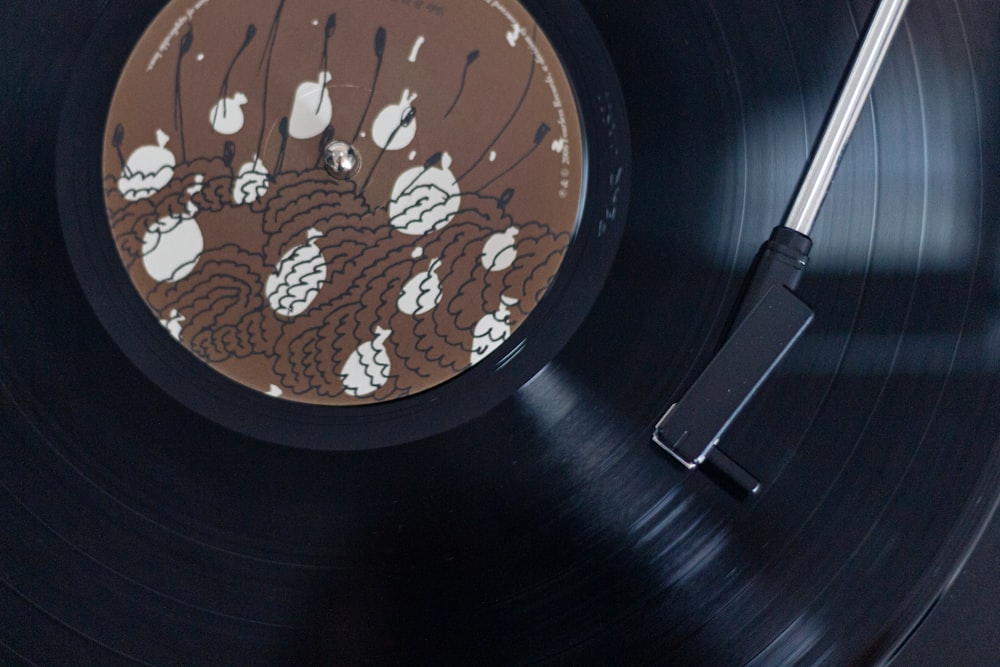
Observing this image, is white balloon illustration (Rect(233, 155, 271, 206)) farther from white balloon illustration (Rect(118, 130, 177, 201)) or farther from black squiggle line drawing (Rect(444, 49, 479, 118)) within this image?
black squiggle line drawing (Rect(444, 49, 479, 118))

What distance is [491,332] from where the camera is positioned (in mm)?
646

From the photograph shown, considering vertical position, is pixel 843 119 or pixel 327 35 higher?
pixel 843 119

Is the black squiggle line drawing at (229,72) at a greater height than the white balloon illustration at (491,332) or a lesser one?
greater

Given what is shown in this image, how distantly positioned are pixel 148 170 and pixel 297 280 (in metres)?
0.14

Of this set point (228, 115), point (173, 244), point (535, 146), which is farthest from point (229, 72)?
point (535, 146)

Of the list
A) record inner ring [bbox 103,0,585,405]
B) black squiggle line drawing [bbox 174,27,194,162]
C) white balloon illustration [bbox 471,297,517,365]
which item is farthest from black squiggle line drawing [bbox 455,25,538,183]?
black squiggle line drawing [bbox 174,27,194,162]

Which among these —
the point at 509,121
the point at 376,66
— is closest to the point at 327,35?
the point at 376,66

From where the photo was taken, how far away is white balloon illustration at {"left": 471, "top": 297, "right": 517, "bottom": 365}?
645 millimetres

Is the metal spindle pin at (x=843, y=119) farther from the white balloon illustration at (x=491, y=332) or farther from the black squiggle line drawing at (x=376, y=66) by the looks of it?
the black squiggle line drawing at (x=376, y=66)

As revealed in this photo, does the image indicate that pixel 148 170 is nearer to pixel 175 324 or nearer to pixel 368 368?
pixel 175 324

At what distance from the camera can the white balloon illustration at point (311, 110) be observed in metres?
0.62

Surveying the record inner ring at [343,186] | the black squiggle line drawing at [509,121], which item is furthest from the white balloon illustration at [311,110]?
the black squiggle line drawing at [509,121]

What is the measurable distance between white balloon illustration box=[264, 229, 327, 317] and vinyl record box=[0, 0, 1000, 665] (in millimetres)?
76

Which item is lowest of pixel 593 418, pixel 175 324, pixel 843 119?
pixel 175 324
